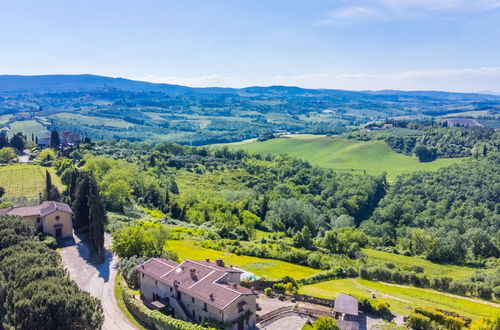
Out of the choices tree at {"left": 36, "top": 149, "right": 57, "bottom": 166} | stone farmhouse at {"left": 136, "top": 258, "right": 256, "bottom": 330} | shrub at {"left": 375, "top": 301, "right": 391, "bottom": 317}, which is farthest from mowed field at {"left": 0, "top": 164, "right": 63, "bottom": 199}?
shrub at {"left": 375, "top": 301, "right": 391, "bottom": 317}

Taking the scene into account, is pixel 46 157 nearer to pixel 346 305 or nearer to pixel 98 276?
pixel 98 276

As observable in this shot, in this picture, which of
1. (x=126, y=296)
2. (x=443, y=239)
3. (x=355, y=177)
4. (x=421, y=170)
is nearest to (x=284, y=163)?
(x=355, y=177)

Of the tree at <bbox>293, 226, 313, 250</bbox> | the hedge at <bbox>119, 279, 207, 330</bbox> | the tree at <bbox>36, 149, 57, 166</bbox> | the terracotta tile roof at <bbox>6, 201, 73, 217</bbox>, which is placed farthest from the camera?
the tree at <bbox>36, 149, 57, 166</bbox>

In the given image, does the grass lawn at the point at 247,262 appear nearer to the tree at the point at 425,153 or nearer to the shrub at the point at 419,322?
the shrub at the point at 419,322

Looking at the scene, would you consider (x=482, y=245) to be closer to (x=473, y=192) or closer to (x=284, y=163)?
(x=473, y=192)

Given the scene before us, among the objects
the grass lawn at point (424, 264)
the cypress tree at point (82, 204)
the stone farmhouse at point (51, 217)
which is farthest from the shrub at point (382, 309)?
the cypress tree at point (82, 204)

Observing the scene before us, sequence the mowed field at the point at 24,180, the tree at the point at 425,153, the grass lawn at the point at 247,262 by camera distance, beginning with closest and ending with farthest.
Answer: the grass lawn at the point at 247,262 < the mowed field at the point at 24,180 < the tree at the point at 425,153

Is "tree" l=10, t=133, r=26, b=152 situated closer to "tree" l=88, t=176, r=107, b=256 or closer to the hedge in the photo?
"tree" l=88, t=176, r=107, b=256
